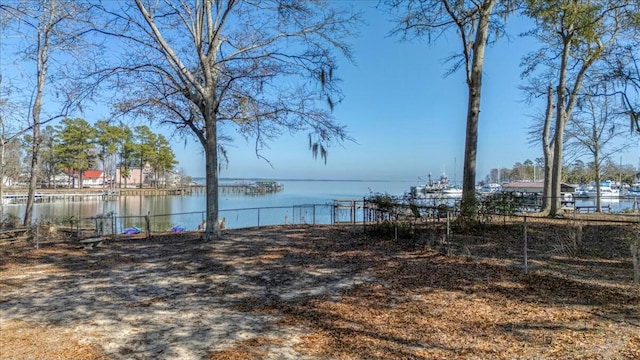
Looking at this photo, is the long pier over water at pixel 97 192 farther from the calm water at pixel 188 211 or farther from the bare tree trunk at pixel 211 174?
the bare tree trunk at pixel 211 174

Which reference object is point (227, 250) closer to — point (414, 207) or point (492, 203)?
point (414, 207)

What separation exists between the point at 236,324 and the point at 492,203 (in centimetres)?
928

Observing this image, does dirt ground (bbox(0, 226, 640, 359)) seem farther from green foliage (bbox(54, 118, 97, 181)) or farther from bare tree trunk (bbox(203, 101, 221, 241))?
green foliage (bbox(54, 118, 97, 181))

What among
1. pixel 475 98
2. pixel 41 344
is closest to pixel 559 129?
pixel 475 98

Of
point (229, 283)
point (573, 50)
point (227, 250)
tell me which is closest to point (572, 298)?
point (229, 283)

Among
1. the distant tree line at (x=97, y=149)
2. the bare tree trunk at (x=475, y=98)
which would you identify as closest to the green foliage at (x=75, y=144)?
the distant tree line at (x=97, y=149)

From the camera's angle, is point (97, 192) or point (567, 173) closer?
point (567, 173)

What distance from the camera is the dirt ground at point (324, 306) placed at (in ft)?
12.6

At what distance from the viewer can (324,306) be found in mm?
5203

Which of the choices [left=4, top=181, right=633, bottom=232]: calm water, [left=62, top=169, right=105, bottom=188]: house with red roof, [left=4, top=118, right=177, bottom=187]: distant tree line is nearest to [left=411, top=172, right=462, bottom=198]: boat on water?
[left=4, top=181, right=633, bottom=232]: calm water

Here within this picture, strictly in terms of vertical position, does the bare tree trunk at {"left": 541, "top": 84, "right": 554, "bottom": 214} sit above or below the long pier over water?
above

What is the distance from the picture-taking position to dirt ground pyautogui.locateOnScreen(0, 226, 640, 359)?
3.84m

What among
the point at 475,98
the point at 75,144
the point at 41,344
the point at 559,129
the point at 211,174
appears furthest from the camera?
the point at 75,144

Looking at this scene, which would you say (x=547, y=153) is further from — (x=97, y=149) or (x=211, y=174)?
(x=97, y=149)
